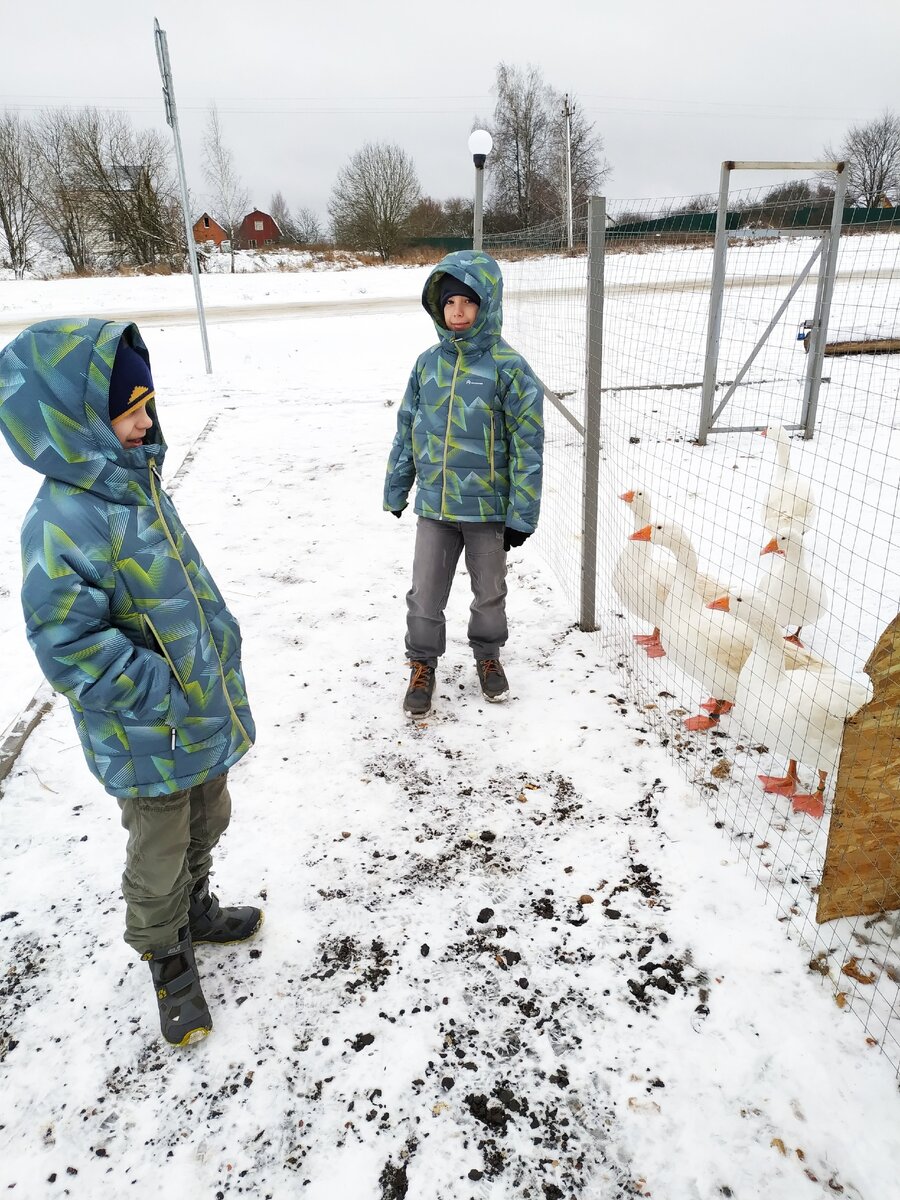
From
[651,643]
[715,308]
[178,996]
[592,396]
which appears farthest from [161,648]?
[715,308]

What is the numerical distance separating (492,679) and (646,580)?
94 centimetres

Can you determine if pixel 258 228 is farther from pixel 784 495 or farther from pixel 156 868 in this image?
pixel 156 868

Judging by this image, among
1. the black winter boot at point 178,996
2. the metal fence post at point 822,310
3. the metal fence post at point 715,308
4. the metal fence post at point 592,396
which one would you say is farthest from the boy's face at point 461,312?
the metal fence post at point 715,308

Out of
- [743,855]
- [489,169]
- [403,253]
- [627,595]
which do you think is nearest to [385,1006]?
[743,855]

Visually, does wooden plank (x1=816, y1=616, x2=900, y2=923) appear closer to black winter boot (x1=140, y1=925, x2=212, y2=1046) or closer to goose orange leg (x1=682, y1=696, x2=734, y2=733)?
goose orange leg (x1=682, y1=696, x2=734, y2=733)

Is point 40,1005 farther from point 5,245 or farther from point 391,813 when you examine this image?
point 5,245

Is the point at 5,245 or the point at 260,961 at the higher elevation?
the point at 5,245

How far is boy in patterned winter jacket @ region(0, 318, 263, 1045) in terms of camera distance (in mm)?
1483

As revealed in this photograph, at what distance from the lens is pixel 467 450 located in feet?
9.76

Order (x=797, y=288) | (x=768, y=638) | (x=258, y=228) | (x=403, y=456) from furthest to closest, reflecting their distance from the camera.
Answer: (x=258, y=228)
(x=797, y=288)
(x=403, y=456)
(x=768, y=638)

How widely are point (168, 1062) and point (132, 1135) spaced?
0.56ft

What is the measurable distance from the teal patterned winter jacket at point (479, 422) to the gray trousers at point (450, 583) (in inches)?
3.8

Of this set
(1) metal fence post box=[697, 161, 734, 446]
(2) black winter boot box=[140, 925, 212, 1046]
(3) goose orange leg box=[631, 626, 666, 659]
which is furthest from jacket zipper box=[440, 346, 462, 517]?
(1) metal fence post box=[697, 161, 734, 446]

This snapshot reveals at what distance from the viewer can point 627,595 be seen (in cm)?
368
